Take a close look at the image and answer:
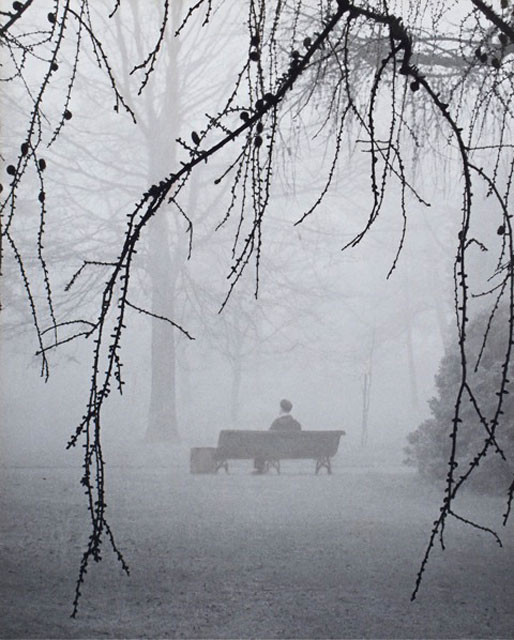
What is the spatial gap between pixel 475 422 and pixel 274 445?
138 inches

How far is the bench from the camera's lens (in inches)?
507

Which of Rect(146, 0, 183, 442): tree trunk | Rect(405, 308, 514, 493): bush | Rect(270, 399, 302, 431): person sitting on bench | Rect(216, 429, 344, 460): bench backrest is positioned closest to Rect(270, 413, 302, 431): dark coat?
Rect(270, 399, 302, 431): person sitting on bench

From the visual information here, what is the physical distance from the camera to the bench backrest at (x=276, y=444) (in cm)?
1288

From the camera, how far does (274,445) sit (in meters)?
13.1

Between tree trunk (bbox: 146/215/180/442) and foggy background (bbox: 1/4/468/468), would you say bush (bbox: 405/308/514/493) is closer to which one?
foggy background (bbox: 1/4/468/468)

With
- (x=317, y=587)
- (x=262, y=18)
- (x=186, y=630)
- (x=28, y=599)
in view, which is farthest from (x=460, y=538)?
(x=262, y=18)

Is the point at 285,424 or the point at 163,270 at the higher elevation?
the point at 163,270

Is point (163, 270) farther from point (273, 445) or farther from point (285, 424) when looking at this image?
point (273, 445)

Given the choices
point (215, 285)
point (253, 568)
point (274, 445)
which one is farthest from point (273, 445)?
point (215, 285)

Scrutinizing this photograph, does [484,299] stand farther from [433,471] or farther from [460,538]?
[460,538]

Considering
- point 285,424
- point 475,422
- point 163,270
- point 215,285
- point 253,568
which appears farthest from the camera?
point 215,285

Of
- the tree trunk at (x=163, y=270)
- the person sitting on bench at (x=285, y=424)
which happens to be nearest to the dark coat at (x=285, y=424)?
the person sitting on bench at (x=285, y=424)

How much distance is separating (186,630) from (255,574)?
1.33 metres

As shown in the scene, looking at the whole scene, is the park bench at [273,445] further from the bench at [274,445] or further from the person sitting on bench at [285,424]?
the person sitting on bench at [285,424]
